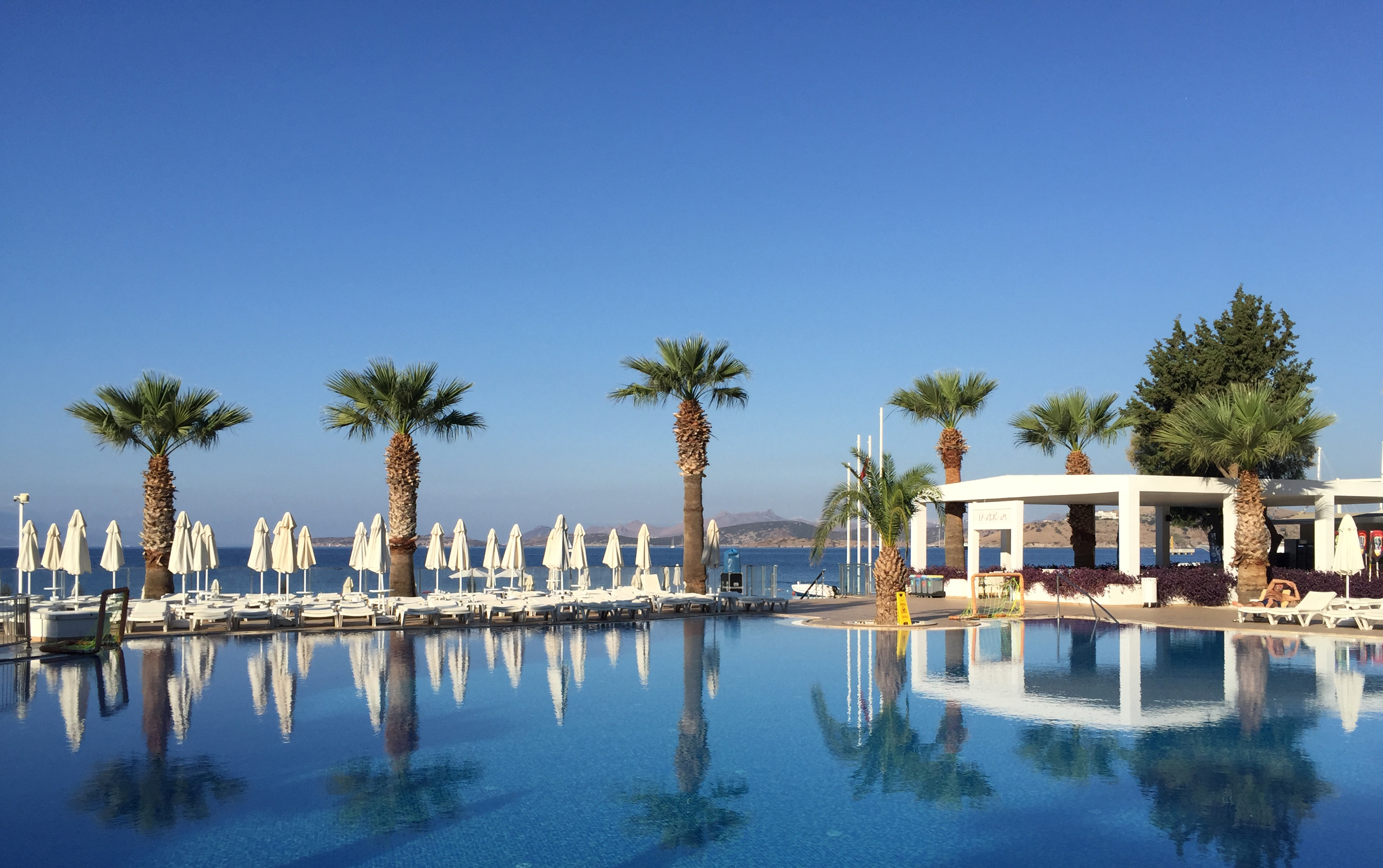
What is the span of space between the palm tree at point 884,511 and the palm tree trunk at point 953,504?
11531 mm

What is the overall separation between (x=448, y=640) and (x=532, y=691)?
6342 mm

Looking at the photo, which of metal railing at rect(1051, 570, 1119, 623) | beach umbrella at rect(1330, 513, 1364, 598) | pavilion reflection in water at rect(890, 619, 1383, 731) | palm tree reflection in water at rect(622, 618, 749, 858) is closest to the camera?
palm tree reflection in water at rect(622, 618, 749, 858)

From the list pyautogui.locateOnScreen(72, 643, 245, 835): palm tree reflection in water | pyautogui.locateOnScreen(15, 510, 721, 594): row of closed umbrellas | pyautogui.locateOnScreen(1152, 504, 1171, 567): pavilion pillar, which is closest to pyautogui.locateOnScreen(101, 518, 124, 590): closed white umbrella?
pyautogui.locateOnScreen(15, 510, 721, 594): row of closed umbrellas

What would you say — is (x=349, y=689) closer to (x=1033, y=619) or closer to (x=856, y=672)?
(x=856, y=672)

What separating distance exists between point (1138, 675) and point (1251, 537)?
1226 cm

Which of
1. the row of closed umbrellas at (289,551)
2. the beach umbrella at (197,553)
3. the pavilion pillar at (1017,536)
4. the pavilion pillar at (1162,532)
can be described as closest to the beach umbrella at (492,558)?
the row of closed umbrellas at (289,551)

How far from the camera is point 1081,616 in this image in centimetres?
2462

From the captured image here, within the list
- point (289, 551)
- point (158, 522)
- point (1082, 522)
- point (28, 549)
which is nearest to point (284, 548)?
point (289, 551)

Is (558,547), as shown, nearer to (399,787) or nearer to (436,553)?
(436,553)

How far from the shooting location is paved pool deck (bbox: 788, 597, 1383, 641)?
20.8m

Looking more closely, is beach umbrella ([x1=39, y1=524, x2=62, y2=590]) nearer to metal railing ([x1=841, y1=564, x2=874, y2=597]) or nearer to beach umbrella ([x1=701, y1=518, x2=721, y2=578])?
beach umbrella ([x1=701, y1=518, x2=721, y2=578])

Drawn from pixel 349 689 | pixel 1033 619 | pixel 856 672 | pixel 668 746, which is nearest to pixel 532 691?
pixel 349 689

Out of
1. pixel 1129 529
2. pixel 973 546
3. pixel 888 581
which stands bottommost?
pixel 888 581

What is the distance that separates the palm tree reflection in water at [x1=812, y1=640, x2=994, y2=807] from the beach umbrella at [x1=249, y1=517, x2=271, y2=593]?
15.9m
